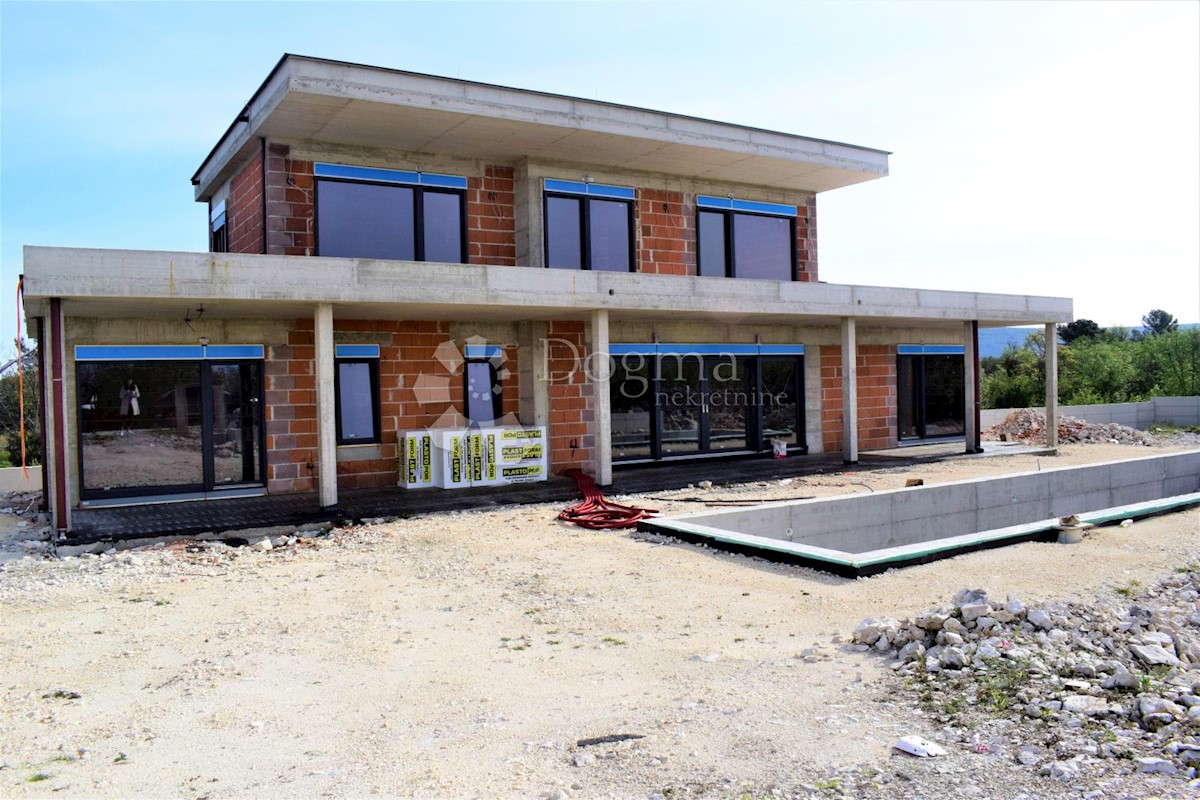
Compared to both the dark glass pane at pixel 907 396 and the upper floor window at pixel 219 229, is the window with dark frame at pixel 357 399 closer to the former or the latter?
the upper floor window at pixel 219 229

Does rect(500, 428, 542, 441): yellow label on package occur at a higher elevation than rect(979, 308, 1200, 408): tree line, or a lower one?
lower

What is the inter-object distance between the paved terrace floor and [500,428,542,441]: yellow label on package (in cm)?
76

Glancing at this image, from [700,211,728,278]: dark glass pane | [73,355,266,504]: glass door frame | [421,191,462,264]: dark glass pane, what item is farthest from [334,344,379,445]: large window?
[700,211,728,278]: dark glass pane

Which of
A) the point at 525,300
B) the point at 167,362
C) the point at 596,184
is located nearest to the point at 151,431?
the point at 167,362

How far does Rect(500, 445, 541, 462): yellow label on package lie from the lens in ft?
45.4

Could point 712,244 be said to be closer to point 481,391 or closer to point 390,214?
point 481,391

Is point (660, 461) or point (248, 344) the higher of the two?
point (248, 344)

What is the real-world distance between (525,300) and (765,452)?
292 inches

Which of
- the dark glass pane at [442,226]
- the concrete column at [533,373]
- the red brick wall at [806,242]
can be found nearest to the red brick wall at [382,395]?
the concrete column at [533,373]

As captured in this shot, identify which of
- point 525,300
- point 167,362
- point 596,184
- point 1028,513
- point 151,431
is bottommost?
point 1028,513

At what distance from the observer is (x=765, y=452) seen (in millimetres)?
17922

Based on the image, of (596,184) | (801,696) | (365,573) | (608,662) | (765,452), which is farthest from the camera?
(765,452)

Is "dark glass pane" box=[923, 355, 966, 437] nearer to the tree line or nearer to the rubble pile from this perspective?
the rubble pile

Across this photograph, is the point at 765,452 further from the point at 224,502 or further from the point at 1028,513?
the point at 224,502
